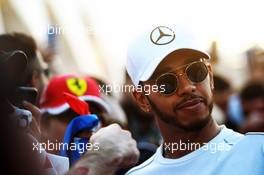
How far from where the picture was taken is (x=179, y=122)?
1559 millimetres

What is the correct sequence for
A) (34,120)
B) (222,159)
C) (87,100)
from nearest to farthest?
(222,159) → (34,120) → (87,100)

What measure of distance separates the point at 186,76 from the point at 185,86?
2cm

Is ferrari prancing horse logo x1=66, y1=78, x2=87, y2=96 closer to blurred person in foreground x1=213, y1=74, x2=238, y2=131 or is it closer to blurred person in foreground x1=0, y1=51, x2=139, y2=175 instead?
blurred person in foreground x1=0, y1=51, x2=139, y2=175

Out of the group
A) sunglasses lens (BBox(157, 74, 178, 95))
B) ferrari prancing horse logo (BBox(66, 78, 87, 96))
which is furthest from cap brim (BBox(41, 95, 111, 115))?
sunglasses lens (BBox(157, 74, 178, 95))

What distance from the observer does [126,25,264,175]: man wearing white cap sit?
151cm

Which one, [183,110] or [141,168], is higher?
[183,110]

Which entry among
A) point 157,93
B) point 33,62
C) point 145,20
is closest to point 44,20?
point 33,62

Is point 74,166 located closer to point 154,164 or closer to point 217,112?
point 154,164

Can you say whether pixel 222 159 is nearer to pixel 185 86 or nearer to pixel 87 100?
pixel 185 86

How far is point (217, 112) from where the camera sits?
1.69 meters

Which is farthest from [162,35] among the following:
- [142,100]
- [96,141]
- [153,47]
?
[96,141]

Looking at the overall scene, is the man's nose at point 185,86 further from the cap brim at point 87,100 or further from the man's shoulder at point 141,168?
the cap brim at point 87,100

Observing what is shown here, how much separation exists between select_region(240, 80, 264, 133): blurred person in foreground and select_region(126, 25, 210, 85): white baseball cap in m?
0.22

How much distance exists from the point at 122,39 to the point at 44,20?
0.92ft
